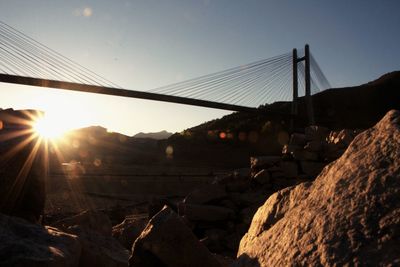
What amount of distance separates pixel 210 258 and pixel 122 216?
5.10m

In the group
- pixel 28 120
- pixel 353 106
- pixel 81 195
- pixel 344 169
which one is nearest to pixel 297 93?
pixel 81 195

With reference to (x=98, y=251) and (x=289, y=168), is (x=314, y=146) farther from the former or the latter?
(x=98, y=251)

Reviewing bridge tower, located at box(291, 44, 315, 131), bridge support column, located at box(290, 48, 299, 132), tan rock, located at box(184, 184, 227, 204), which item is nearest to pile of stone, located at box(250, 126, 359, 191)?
tan rock, located at box(184, 184, 227, 204)

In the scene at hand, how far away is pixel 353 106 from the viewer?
111ft

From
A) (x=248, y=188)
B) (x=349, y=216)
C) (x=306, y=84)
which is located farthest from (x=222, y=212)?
(x=306, y=84)

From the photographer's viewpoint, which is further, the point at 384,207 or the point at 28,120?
the point at 28,120

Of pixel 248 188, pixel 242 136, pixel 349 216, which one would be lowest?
pixel 248 188

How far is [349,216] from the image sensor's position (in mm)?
1268

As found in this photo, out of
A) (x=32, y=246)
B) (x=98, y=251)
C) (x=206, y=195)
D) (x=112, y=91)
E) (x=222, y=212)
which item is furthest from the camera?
(x=112, y=91)

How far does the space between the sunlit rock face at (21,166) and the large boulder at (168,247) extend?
1034 millimetres

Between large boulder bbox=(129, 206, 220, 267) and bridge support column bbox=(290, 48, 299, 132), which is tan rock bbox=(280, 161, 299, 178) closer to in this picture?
large boulder bbox=(129, 206, 220, 267)

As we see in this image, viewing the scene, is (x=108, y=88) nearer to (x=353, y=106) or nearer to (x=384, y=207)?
(x=384, y=207)

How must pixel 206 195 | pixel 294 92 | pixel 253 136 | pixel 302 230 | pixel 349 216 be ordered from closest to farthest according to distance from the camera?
pixel 349 216 < pixel 302 230 < pixel 206 195 < pixel 294 92 < pixel 253 136

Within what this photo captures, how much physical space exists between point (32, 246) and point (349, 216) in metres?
1.48
